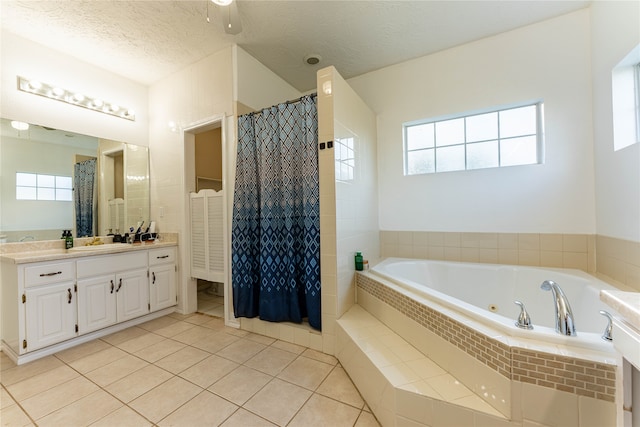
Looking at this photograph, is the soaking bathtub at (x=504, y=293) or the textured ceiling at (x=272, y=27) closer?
the soaking bathtub at (x=504, y=293)

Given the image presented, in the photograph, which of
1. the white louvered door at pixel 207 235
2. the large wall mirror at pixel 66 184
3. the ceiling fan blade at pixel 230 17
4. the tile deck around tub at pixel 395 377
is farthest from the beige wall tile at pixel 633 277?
the large wall mirror at pixel 66 184

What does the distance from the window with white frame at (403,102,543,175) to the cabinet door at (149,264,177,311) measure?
2879mm

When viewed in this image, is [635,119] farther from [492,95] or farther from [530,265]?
[530,265]

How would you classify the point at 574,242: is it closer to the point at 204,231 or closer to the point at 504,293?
the point at 504,293

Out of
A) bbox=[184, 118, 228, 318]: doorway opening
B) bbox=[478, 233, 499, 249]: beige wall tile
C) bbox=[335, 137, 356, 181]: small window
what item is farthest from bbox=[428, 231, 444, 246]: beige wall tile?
bbox=[184, 118, 228, 318]: doorway opening

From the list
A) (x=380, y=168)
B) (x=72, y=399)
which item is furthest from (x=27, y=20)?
(x=380, y=168)

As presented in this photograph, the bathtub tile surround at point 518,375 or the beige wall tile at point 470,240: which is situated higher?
the beige wall tile at point 470,240

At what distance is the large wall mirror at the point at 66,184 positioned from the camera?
206 cm

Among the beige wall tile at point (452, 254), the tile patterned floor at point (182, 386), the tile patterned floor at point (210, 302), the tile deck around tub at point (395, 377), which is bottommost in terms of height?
the tile patterned floor at point (210, 302)

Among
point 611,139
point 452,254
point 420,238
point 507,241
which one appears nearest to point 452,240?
point 452,254

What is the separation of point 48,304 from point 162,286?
33.4 inches

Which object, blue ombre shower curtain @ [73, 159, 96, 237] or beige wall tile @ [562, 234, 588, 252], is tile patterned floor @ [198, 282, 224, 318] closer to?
blue ombre shower curtain @ [73, 159, 96, 237]

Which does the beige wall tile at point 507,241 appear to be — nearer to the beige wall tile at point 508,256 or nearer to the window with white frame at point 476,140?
the beige wall tile at point 508,256

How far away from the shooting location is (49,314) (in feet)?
6.10
